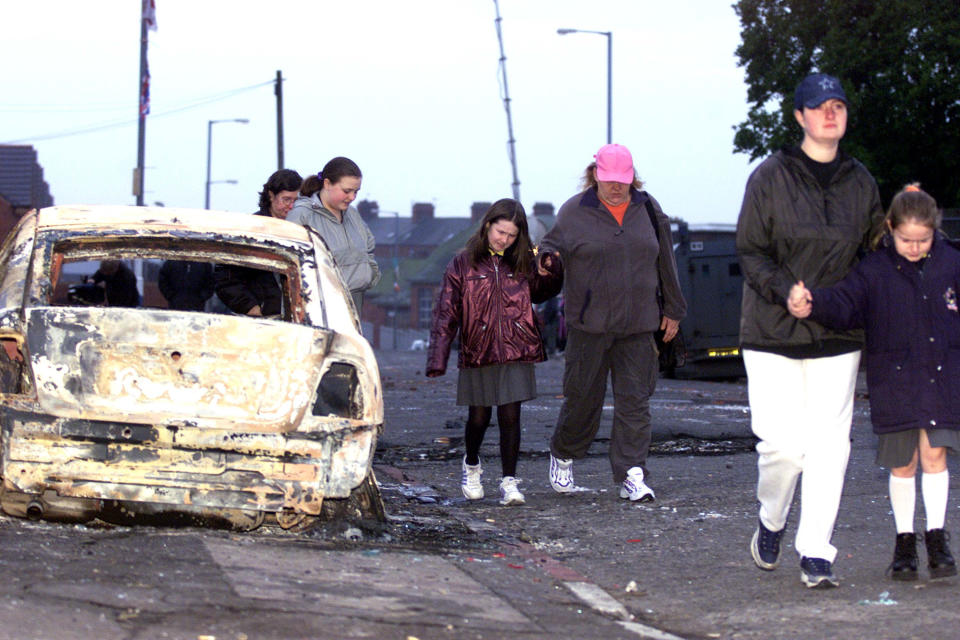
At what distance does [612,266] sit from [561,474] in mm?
1266

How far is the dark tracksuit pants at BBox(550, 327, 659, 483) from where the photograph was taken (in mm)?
8102

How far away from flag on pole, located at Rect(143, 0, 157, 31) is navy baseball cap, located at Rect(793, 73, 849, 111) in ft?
101

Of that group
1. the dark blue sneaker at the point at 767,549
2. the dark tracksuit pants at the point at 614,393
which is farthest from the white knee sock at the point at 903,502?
the dark tracksuit pants at the point at 614,393

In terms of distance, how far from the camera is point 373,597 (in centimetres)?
498

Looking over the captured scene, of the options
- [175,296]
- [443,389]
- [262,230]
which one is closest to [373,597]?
[262,230]

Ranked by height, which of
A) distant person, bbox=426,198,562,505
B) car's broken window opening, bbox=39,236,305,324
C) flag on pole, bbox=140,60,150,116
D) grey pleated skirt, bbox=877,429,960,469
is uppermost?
flag on pole, bbox=140,60,150,116

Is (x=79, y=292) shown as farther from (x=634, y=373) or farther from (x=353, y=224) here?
(x=634, y=373)

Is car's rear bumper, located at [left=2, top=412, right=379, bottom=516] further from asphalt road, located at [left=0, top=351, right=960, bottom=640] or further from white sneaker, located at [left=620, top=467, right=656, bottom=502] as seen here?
white sneaker, located at [left=620, top=467, right=656, bottom=502]

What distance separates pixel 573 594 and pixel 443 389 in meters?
12.9

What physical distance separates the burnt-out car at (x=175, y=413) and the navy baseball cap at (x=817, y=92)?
83.1 inches

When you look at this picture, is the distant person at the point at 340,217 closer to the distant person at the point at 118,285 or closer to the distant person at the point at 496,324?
the distant person at the point at 496,324

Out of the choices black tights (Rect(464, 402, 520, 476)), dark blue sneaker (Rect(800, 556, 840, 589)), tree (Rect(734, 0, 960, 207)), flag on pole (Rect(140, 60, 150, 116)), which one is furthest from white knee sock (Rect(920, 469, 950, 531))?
flag on pole (Rect(140, 60, 150, 116))

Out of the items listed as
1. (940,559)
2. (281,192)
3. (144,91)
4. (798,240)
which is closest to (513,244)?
(281,192)

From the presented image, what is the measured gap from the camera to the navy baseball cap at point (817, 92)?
18.7 ft
